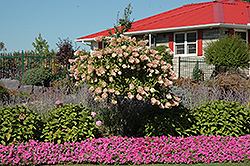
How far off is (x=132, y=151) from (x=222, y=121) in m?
2.02

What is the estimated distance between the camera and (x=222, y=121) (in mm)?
5730

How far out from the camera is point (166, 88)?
5.45 m

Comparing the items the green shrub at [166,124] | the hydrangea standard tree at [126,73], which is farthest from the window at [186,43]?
the hydrangea standard tree at [126,73]

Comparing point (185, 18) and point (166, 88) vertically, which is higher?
point (185, 18)

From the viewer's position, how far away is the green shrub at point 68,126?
5.29 metres

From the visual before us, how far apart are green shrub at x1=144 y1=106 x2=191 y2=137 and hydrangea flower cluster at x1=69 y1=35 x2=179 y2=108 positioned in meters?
0.51

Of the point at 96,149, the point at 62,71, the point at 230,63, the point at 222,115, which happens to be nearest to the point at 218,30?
the point at 230,63

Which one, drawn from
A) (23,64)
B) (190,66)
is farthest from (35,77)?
(190,66)

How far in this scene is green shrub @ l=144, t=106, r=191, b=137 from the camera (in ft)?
18.4

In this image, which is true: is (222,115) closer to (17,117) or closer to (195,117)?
(195,117)

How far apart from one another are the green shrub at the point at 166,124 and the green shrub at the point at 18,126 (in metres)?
2.18

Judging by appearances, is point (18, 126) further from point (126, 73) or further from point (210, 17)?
point (210, 17)

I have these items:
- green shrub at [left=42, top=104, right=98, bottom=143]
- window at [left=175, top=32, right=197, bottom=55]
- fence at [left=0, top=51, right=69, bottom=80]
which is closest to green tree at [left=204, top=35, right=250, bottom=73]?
window at [left=175, top=32, right=197, bottom=55]

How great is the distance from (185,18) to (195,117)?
39.5ft
